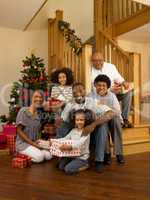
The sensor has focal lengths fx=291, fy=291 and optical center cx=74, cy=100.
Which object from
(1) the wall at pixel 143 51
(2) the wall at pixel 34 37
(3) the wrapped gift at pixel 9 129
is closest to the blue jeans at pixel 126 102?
(3) the wrapped gift at pixel 9 129

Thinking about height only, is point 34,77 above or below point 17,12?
below

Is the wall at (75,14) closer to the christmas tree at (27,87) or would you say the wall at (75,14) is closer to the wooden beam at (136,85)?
the christmas tree at (27,87)

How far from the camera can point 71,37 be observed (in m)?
5.23

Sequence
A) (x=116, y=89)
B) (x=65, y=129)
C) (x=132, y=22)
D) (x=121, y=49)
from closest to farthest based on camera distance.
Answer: (x=65, y=129), (x=116, y=89), (x=121, y=49), (x=132, y=22)

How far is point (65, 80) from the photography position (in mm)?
3633

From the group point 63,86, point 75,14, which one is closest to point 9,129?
point 63,86

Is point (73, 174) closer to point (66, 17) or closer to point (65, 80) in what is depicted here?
point (65, 80)

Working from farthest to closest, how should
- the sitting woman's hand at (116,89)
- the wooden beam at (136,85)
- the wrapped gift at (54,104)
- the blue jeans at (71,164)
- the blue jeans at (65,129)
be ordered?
1. the wooden beam at (136,85)
2. the sitting woman's hand at (116,89)
3. the wrapped gift at (54,104)
4. the blue jeans at (65,129)
5. the blue jeans at (71,164)

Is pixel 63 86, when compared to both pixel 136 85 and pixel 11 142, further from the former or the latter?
pixel 136 85

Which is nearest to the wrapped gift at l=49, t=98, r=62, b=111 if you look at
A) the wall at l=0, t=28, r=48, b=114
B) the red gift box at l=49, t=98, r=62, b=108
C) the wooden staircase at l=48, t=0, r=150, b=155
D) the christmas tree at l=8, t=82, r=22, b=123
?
the red gift box at l=49, t=98, r=62, b=108

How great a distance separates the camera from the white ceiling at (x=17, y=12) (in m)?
4.91

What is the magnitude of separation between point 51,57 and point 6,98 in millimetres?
1243

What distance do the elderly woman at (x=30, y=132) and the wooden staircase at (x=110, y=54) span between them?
2.76 ft

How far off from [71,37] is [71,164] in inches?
115
